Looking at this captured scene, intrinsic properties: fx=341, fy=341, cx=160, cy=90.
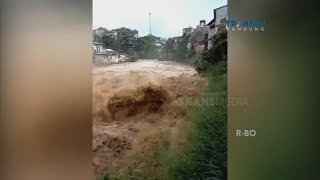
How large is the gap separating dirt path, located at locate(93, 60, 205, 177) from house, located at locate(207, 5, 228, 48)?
1.07 feet

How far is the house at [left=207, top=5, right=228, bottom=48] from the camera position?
2662 millimetres

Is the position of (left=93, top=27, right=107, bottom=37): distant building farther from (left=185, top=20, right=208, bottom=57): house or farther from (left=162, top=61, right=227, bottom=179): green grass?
(left=162, top=61, right=227, bottom=179): green grass

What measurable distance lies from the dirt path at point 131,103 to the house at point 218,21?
1.07 ft

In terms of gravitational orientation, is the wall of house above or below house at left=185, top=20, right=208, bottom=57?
above

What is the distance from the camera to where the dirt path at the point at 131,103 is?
2.62 m

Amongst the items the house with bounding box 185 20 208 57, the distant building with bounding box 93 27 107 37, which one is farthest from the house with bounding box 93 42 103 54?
the house with bounding box 185 20 208 57

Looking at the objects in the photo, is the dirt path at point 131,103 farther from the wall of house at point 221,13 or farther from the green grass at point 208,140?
the wall of house at point 221,13

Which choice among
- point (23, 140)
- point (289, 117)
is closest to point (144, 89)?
point (23, 140)

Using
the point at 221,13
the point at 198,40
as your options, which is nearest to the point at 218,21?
the point at 221,13

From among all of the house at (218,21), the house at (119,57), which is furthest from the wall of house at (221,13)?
the house at (119,57)

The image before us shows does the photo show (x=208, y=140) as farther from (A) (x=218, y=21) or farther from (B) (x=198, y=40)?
(A) (x=218, y=21)

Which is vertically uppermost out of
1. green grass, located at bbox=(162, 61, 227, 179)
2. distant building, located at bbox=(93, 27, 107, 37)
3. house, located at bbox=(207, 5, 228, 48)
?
house, located at bbox=(207, 5, 228, 48)

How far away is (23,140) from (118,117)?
73cm

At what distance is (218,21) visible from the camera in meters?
2.67
